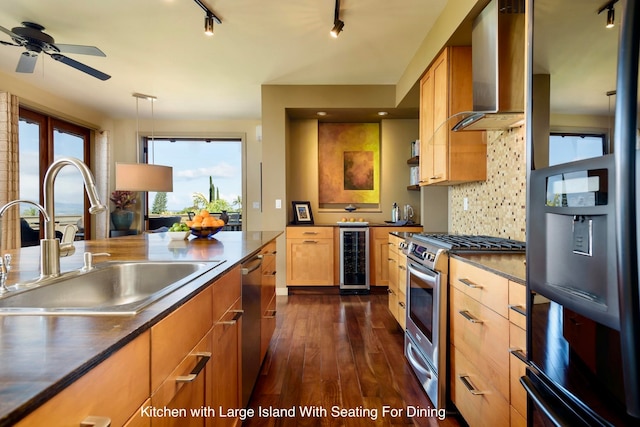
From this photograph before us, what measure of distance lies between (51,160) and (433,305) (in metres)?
5.41

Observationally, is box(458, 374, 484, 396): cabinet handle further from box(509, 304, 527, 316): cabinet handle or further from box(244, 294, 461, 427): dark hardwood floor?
box(509, 304, 527, 316): cabinet handle

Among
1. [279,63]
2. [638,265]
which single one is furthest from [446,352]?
[279,63]

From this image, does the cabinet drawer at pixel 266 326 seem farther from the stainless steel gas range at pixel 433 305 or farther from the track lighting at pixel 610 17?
the track lighting at pixel 610 17

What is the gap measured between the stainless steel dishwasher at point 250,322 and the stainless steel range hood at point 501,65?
1553 millimetres

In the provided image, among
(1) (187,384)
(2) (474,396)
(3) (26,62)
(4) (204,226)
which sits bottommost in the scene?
(2) (474,396)

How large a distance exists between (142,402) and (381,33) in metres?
3.08

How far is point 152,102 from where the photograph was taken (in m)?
4.70

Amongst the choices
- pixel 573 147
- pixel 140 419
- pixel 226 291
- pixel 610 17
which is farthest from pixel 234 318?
pixel 610 17

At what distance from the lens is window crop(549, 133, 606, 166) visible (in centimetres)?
65

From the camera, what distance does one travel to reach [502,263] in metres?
1.45

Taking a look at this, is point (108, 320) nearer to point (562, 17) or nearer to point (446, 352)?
point (562, 17)

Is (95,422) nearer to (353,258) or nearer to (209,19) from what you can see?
(209,19)

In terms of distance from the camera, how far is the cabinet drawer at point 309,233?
13.5 ft

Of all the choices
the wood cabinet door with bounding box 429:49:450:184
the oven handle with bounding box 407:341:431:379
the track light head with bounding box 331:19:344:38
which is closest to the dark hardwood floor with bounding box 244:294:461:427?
the oven handle with bounding box 407:341:431:379
